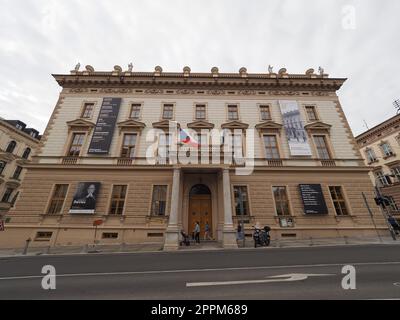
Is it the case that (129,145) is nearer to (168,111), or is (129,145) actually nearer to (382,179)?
(168,111)

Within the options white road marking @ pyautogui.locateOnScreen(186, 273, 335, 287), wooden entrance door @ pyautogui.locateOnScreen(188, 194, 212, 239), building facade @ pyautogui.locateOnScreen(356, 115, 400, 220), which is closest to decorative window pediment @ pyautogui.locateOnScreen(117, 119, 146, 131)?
wooden entrance door @ pyautogui.locateOnScreen(188, 194, 212, 239)

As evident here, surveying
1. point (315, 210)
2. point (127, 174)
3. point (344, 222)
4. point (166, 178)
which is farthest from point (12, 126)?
point (344, 222)

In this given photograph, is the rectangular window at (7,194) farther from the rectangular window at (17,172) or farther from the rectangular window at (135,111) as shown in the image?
the rectangular window at (135,111)

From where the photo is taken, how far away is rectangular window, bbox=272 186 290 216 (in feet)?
48.4

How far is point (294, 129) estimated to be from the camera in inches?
692

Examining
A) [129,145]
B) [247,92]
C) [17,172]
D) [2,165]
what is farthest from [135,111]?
[17,172]

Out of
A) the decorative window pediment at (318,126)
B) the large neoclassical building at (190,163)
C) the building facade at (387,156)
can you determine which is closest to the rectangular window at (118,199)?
the large neoclassical building at (190,163)

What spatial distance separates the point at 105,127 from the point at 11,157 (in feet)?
83.5

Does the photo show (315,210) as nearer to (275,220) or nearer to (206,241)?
(275,220)

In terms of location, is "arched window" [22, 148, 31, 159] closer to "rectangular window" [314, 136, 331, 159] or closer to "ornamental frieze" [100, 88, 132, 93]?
"ornamental frieze" [100, 88, 132, 93]

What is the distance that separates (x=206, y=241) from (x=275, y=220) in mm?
5923

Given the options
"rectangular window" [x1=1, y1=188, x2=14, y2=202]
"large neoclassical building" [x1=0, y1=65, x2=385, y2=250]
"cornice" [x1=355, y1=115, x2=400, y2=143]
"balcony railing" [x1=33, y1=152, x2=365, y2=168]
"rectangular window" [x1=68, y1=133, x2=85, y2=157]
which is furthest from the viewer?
"rectangular window" [x1=1, y1=188, x2=14, y2=202]

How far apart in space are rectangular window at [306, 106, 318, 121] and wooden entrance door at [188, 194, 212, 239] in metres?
13.8

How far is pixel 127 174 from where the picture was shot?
1552cm
